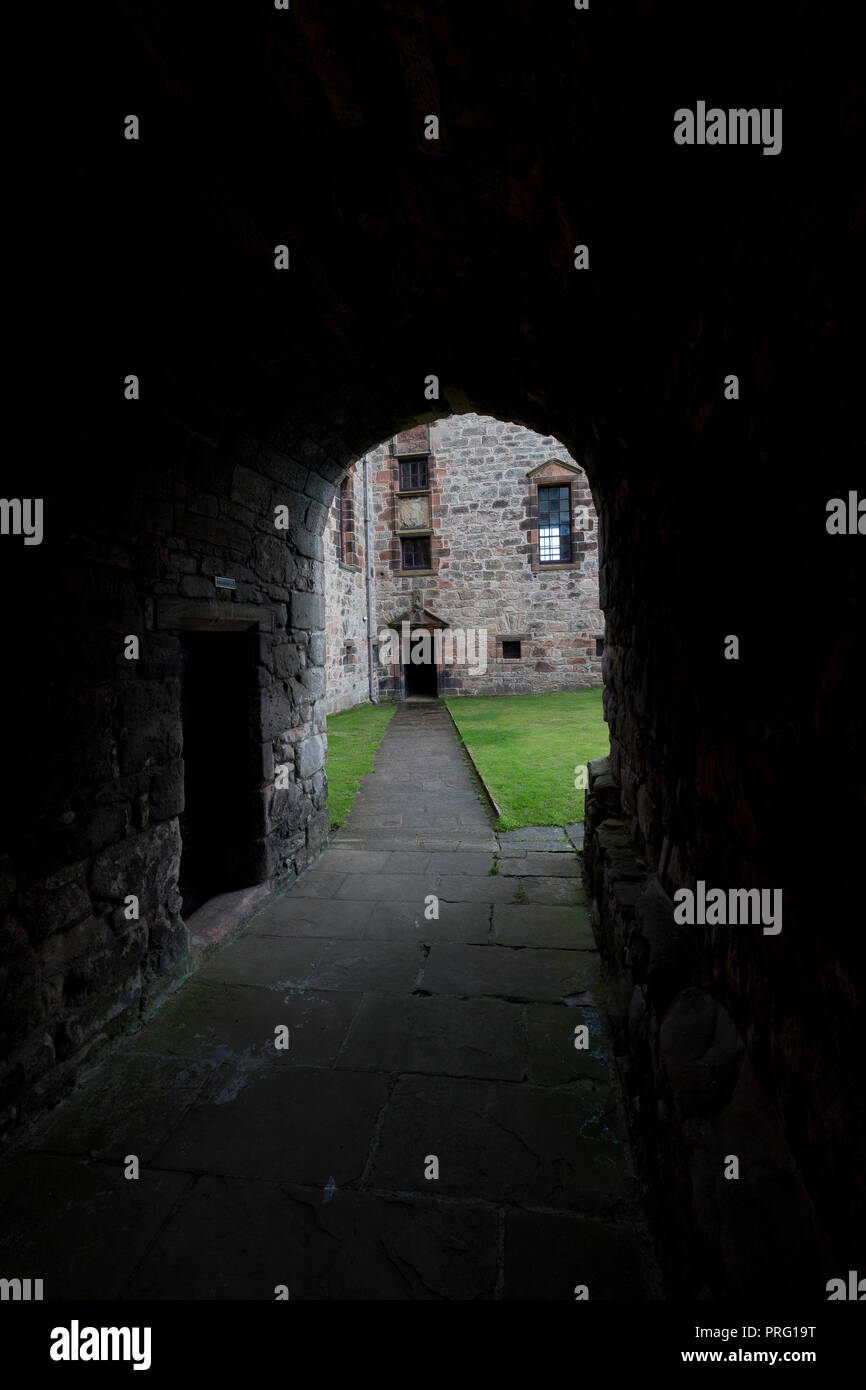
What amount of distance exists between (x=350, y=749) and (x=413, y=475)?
415 inches

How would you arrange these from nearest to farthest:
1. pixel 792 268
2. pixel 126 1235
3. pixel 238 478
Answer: pixel 792 268 → pixel 126 1235 → pixel 238 478

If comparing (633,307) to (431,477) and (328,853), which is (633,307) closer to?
(328,853)

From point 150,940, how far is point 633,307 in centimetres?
345

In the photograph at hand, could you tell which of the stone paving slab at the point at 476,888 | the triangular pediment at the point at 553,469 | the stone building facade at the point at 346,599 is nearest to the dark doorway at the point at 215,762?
the stone paving slab at the point at 476,888

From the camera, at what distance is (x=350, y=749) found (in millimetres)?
9750

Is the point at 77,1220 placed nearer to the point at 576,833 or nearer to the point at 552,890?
the point at 552,890

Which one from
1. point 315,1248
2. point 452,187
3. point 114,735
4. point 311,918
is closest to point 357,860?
point 311,918

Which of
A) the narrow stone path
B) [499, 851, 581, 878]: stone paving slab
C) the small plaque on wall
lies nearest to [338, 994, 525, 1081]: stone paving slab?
the narrow stone path

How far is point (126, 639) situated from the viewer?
9.46 feet

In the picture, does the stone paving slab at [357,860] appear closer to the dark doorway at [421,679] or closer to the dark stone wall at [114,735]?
the dark stone wall at [114,735]

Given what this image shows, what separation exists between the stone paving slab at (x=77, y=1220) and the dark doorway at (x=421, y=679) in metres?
16.6

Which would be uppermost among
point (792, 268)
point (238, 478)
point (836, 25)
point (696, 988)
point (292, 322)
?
point (292, 322)

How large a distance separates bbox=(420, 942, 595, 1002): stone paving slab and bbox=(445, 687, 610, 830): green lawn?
2175 millimetres

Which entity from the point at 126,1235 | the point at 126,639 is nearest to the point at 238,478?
the point at 126,639
